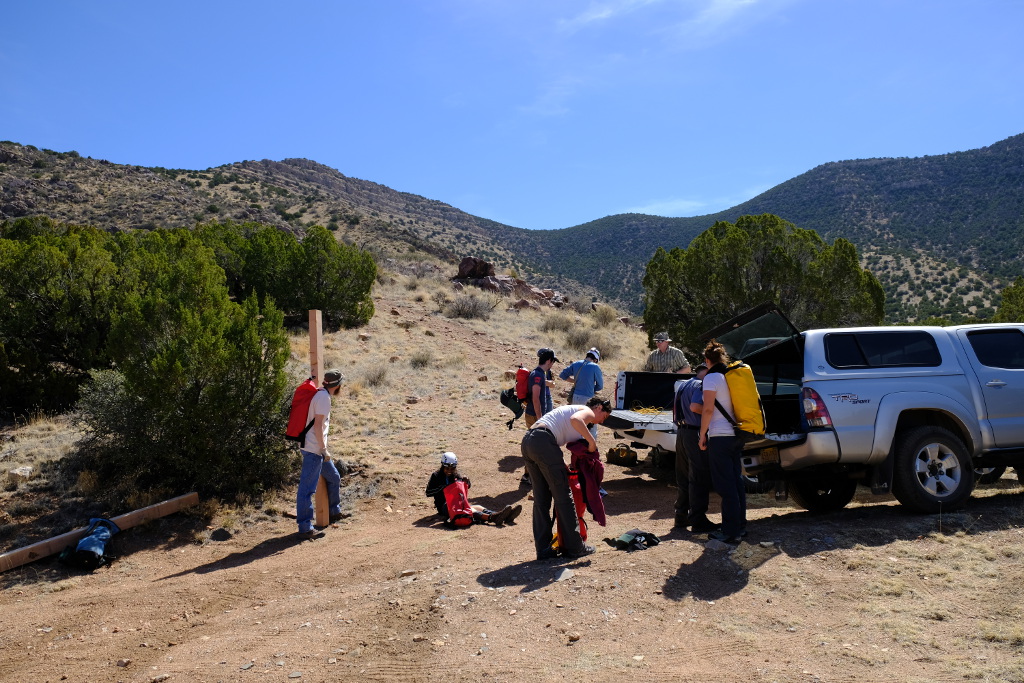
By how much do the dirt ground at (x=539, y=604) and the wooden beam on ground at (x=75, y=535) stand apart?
0.13m

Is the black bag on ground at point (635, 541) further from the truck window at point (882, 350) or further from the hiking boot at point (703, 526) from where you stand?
the truck window at point (882, 350)

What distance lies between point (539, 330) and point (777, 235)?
40.7ft

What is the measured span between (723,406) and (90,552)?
21.0 ft

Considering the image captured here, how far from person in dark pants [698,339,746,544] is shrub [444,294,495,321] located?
23.5m

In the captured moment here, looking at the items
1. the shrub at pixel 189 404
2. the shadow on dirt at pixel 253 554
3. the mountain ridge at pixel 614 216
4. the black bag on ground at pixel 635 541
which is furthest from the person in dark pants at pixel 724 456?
the mountain ridge at pixel 614 216

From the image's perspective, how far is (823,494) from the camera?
7.65 metres

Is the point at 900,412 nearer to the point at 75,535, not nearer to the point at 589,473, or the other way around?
the point at 589,473

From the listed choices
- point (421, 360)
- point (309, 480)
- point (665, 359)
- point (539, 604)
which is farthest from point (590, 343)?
point (539, 604)

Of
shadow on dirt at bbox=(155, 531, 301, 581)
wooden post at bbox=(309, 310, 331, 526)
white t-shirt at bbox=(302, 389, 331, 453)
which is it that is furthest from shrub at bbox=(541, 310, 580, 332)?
white t-shirt at bbox=(302, 389, 331, 453)

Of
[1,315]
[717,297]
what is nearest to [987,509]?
[717,297]

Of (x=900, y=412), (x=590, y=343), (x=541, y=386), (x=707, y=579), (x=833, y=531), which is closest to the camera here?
(x=707, y=579)

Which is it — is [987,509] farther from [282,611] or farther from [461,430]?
[461,430]

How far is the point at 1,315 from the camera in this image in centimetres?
1338

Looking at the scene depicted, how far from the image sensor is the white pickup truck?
6383 mm
